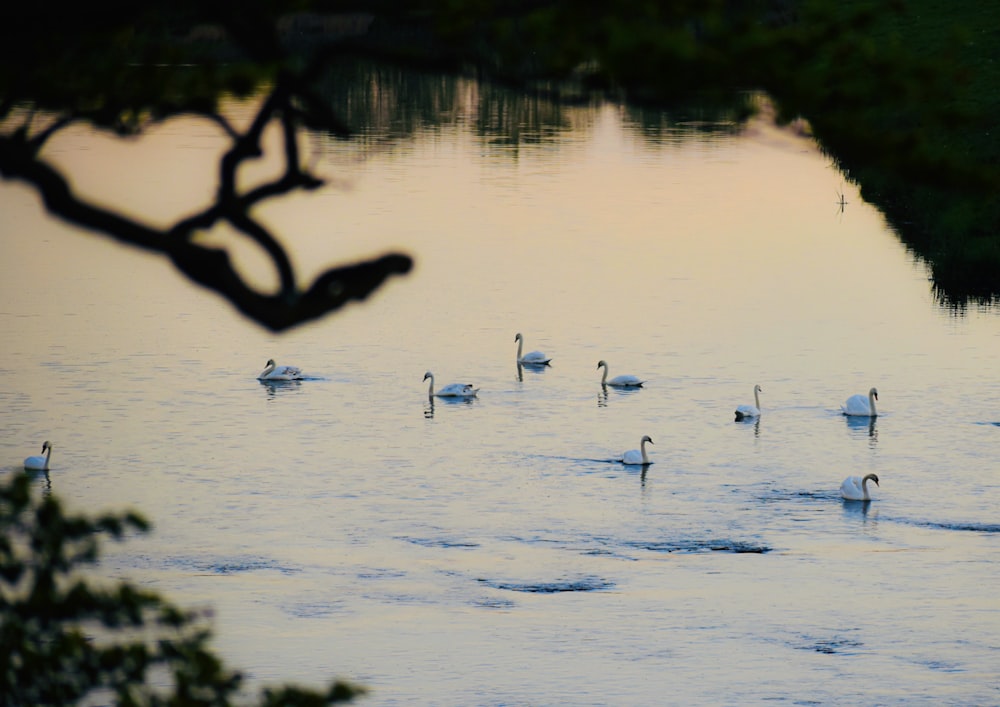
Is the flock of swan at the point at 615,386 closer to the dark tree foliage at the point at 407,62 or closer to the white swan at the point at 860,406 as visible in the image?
the white swan at the point at 860,406

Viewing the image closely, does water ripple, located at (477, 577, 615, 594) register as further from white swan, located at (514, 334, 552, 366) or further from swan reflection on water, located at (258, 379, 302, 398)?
white swan, located at (514, 334, 552, 366)

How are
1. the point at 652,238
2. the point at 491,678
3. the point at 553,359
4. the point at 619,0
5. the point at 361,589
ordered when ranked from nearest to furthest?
the point at 619,0
the point at 491,678
the point at 361,589
the point at 553,359
the point at 652,238

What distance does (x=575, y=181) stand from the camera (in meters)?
54.4

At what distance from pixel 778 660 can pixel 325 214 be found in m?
29.9

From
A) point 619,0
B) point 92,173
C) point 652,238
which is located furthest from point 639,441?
point 92,173

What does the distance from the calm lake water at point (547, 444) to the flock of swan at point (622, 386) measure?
217 mm

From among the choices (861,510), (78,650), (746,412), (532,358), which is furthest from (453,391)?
(78,650)

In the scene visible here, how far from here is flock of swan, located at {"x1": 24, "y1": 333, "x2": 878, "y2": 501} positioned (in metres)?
25.5

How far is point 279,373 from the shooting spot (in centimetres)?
3234

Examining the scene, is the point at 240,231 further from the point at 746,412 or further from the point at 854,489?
the point at 746,412

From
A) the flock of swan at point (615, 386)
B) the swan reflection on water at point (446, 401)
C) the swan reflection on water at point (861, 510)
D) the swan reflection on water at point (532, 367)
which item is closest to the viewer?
the swan reflection on water at point (861, 510)

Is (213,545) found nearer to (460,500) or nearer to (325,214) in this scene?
(460,500)

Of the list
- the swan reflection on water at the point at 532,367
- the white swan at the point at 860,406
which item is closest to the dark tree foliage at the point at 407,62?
the white swan at the point at 860,406

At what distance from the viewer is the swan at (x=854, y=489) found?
995 inches
